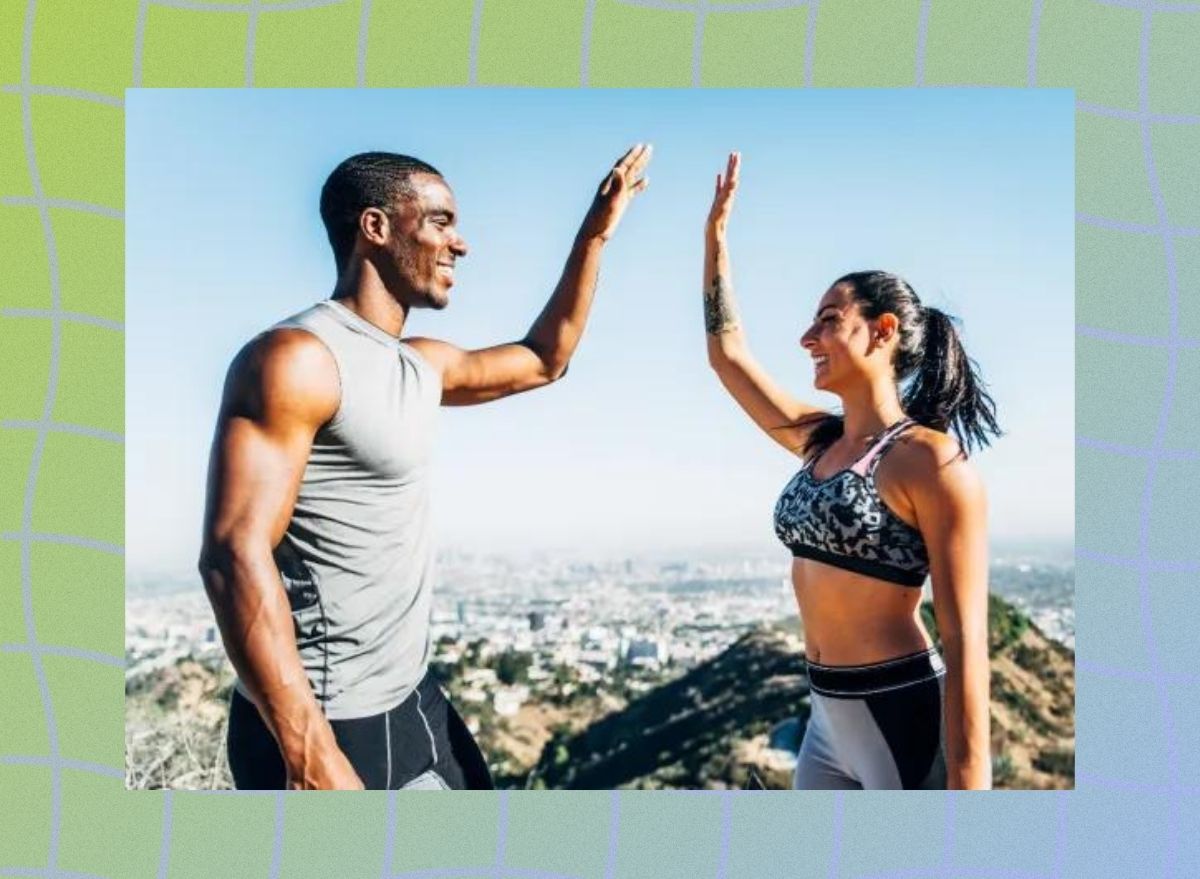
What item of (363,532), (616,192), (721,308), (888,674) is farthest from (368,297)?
(888,674)

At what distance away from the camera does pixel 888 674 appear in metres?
4.71

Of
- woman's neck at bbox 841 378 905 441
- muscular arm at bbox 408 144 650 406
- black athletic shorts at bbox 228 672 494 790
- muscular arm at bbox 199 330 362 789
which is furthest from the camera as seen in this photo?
muscular arm at bbox 408 144 650 406

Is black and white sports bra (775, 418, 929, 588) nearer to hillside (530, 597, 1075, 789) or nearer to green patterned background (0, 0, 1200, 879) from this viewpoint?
hillside (530, 597, 1075, 789)

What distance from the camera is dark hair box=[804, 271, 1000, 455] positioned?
16.1ft

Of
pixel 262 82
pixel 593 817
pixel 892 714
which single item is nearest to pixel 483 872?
pixel 593 817

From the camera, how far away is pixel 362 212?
4.91 m

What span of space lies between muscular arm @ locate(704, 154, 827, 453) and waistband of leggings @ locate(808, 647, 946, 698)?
0.62 m

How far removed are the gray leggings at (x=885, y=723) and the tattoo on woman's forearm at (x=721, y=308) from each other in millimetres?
920

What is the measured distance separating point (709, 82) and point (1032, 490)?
135 cm

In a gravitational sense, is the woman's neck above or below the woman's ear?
below

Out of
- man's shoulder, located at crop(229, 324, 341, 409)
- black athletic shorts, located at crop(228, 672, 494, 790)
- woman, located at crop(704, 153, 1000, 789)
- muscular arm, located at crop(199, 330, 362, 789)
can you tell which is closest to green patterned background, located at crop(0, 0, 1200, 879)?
black athletic shorts, located at crop(228, 672, 494, 790)

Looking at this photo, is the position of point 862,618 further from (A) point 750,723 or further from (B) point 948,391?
(B) point 948,391

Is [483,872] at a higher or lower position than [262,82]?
lower

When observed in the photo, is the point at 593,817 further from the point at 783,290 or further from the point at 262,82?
the point at 262,82
